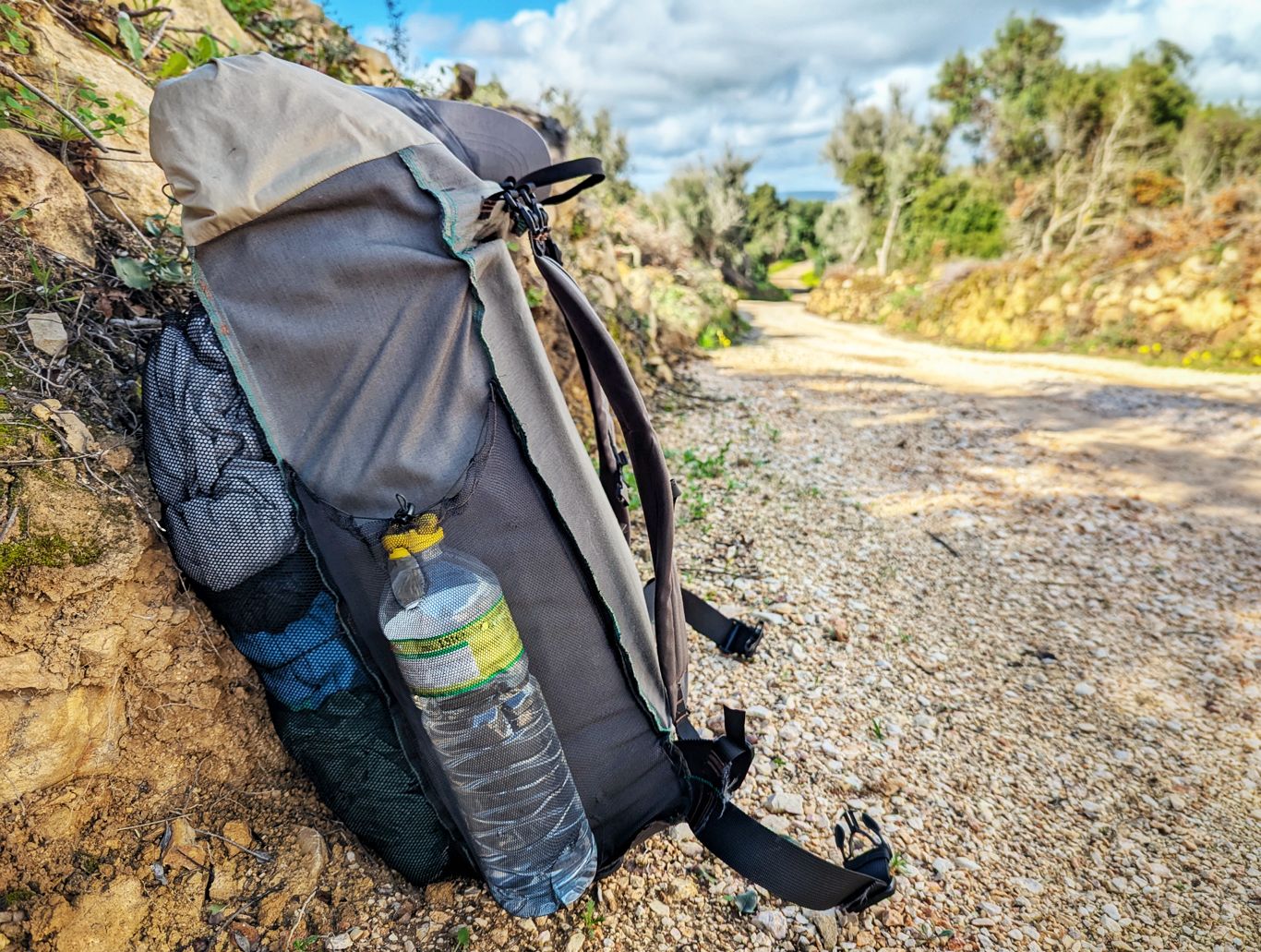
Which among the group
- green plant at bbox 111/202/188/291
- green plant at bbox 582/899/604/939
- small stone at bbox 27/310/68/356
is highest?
green plant at bbox 111/202/188/291

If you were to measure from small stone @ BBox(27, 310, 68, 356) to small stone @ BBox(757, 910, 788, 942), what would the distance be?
2.30 metres

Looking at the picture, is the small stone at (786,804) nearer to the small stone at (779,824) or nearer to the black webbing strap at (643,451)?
the small stone at (779,824)

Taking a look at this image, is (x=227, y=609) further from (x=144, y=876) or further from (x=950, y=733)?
(x=950, y=733)

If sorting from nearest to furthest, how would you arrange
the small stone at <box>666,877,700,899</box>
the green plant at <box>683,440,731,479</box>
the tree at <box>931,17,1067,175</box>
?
1. the small stone at <box>666,877,700,899</box>
2. the green plant at <box>683,440,731,479</box>
3. the tree at <box>931,17,1067,175</box>

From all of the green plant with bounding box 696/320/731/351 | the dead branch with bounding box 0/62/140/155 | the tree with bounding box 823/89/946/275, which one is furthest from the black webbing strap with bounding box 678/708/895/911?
the tree with bounding box 823/89/946/275

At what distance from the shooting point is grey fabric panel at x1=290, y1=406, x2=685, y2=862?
4.90ft

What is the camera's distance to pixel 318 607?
161 cm

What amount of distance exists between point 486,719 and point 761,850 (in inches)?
30.3

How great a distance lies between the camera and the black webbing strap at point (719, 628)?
2.67 metres

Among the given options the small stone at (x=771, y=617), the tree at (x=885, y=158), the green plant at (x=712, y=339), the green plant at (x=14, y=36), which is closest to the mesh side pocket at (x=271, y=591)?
the green plant at (x=14, y=36)

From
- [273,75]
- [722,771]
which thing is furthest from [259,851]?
[273,75]

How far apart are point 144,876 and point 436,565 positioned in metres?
0.92

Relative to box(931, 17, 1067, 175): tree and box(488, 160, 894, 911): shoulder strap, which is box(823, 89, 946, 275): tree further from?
box(488, 160, 894, 911): shoulder strap

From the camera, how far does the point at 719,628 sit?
2.70m
